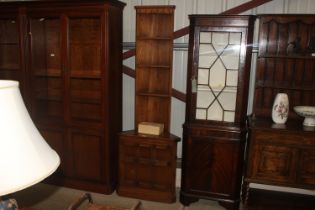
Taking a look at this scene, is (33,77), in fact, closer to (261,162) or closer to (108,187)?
(108,187)

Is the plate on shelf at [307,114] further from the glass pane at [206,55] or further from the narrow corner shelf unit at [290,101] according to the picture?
the glass pane at [206,55]

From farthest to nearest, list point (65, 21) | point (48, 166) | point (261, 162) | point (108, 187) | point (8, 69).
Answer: point (8, 69) → point (108, 187) → point (65, 21) → point (261, 162) → point (48, 166)

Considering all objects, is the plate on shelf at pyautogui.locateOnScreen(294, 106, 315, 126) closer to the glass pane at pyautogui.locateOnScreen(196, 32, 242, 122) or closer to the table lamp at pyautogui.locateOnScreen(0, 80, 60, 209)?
the glass pane at pyautogui.locateOnScreen(196, 32, 242, 122)

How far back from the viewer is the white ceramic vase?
2588mm

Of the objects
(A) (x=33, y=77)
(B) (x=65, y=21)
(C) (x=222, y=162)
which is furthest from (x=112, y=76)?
(C) (x=222, y=162)

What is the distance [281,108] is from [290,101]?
296 millimetres

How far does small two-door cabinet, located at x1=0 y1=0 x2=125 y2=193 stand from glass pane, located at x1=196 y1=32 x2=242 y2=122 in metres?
0.89

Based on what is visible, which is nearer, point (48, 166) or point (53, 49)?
point (48, 166)

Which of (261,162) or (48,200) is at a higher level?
(261,162)

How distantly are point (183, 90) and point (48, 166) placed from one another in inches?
89.8

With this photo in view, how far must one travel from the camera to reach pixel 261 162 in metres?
2.55

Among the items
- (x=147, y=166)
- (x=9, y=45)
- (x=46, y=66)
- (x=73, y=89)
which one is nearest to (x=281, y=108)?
(x=147, y=166)

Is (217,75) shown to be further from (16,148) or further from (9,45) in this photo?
(9,45)

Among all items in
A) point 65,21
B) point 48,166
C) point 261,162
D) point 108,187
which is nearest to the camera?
point 48,166
